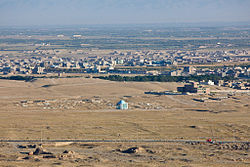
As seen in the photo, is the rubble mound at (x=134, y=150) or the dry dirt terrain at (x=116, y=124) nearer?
the dry dirt terrain at (x=116, y=124)

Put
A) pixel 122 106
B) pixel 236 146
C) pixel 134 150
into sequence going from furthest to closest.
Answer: pixel 122 106 < pixel 236 146 < pixel 134 150

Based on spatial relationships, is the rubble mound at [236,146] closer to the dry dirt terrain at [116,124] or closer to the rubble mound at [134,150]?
the dry dirt terrain at [116,124]

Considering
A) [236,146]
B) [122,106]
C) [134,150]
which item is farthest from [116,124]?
[236,146]

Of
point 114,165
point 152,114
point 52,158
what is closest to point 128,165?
point 114,165

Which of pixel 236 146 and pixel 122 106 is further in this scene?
pixel 122 106

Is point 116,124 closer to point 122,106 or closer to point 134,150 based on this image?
point 122,106

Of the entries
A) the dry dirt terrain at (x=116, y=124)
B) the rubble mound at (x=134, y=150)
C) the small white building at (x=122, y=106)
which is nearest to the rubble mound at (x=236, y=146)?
the dry dirt terrain at (x=116, y=124)

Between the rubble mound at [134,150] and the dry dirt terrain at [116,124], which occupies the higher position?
the rubble mound at [134,150]

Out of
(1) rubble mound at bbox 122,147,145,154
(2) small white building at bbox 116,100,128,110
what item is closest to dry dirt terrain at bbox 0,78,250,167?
(1) rubble mound at bbox 122,147,145,154

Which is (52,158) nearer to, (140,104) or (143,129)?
(143,129)

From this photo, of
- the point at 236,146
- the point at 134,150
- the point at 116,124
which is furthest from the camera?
the point at 116,124
